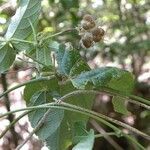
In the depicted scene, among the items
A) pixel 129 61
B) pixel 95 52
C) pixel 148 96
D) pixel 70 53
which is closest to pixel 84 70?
pixel 70 53

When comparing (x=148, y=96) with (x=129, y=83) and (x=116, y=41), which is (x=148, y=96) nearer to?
(x=116, y=41)

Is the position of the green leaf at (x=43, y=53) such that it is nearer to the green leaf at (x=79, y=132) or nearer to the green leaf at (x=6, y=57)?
the green leaf at (x=6, y=57)

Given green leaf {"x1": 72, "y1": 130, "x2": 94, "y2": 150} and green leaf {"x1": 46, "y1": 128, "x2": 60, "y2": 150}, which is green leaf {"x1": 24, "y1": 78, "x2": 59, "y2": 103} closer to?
green leaf {"x1": 46, "y1": 128, "x2": 60, "y2": 150}

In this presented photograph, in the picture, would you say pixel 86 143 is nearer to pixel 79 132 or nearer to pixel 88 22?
pixel 79 132

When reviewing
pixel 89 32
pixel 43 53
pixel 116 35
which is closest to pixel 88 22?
pixel 89 32

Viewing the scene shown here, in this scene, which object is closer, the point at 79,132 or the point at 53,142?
the point at 79,132
